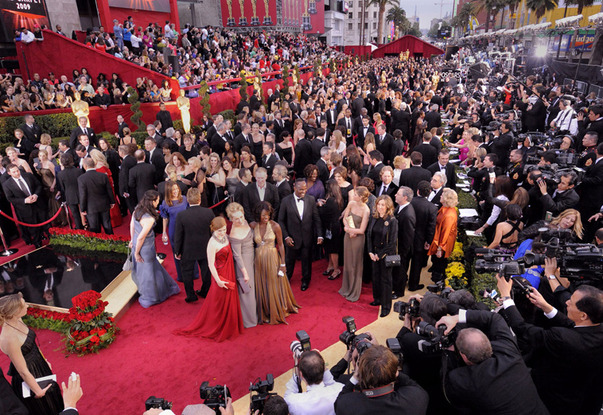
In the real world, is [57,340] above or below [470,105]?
below

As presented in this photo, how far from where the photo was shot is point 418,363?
2945 mm

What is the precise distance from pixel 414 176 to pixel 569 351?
384cm

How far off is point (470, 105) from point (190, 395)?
12462 mm

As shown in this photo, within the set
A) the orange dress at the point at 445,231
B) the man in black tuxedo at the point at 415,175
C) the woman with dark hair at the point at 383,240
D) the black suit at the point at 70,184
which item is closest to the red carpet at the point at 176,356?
the woman with dark hair at the point at 383,240

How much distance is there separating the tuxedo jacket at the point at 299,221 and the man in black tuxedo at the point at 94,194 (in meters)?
3.35

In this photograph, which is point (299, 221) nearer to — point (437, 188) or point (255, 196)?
point (255, 196)

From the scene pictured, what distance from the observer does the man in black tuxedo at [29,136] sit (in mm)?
9469

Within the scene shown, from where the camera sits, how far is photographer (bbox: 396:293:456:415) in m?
2.90

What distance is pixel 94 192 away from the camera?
6.67m

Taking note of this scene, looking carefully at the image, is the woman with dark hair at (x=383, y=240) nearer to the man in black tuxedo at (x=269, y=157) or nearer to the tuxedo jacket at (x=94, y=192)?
the man in black tuxedo at (x=269, y=157)

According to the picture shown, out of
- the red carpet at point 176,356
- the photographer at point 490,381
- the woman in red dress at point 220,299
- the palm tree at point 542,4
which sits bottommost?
the red carpet at point 176,356

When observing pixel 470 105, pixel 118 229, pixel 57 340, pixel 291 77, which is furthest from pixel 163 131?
pixel 291 77

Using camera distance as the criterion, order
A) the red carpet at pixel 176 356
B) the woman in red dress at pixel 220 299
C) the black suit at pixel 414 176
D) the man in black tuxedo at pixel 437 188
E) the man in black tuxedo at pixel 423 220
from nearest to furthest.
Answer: the red carpet at pixel 176 356 < the woman in red dress at pixel 220 299 < the man in black tuxedo at pixel 423 220 < the man in black tuxedo at pixel 437 188 < the black suit at pixel 414 176

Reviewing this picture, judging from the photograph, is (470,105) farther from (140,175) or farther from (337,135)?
(140,175)
